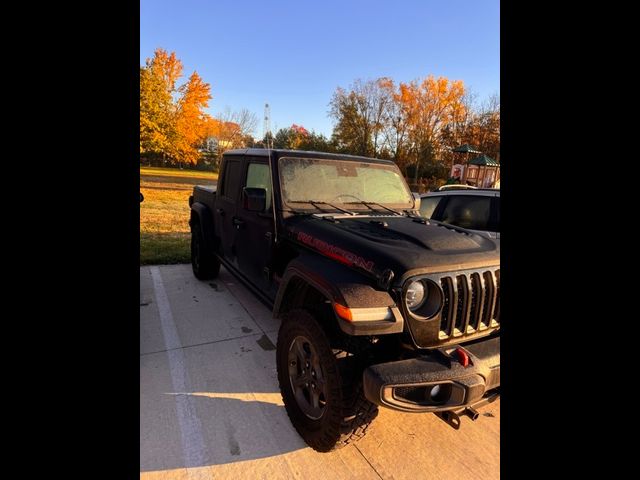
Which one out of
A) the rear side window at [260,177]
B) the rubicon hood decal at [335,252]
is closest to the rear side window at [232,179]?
the rear side window at [260,177]

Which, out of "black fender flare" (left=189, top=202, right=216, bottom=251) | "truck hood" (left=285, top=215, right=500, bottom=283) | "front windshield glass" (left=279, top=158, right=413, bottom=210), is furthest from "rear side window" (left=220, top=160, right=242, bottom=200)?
"truck hood" (left=285, top=215, right=500, bottom=283)

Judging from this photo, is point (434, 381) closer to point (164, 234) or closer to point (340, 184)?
point (340, 184)

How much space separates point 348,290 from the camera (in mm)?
→ 1994

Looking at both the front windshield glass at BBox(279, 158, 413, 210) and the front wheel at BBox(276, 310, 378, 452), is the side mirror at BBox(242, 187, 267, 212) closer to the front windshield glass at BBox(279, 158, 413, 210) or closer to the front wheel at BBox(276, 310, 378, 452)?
the front windshield glass at BBox(279, 158, 413, 210)

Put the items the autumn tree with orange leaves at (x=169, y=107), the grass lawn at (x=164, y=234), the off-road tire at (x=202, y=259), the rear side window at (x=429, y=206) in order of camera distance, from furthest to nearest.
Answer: the autumn tree with orange leaves at (x=169, y=107) → the grass lawn at (x=164, y=234) → the rear side window at (x=429, y=206) → the off-road tire at (x=202, y=259)

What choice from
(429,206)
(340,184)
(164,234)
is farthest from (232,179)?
(164,234)

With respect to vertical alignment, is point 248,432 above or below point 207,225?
below

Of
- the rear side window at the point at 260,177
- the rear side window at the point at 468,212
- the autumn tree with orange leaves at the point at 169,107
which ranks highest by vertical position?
the autumn tree with orange leaves at the point at 169,107

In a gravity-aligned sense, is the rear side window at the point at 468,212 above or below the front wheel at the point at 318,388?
above

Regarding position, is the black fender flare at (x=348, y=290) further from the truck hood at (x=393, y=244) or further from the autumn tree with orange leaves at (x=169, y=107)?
the autumn tree with orange leaves at (x=169, y=107)

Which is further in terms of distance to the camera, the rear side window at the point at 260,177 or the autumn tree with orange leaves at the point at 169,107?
the autumn tree with orange leaves at the point at 169,107

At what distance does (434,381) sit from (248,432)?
136 cm

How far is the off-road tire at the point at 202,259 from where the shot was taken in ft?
16.7

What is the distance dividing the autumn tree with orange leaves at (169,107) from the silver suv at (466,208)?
1739 cm
